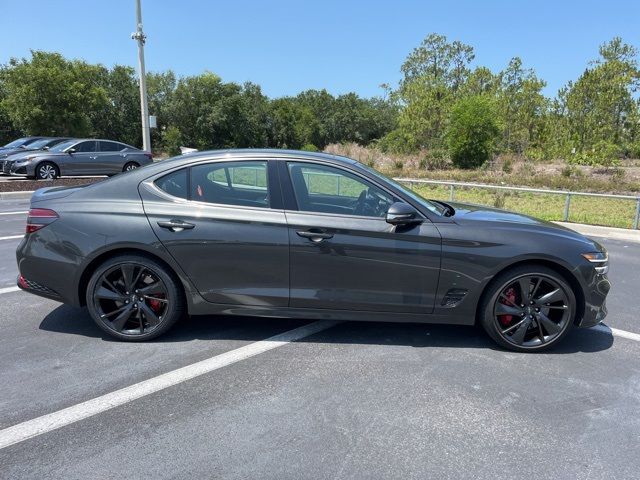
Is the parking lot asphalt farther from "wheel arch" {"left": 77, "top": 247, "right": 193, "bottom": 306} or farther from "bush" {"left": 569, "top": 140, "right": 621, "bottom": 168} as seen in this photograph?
"bush" {"left": 569, "top": 140, "right": 621, "bottom": 168}

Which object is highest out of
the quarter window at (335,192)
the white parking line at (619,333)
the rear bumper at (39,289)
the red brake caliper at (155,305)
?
the quarter window at (335,192)

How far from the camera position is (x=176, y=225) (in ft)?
12.8

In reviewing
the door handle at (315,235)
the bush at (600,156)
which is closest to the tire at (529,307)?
the door handle at (315,235)

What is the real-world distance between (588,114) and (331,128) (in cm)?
4991

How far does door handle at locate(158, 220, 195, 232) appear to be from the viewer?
12.8 feet

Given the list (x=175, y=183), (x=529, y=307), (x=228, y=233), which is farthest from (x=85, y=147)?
(x=529, y=307)

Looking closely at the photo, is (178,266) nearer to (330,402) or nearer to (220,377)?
(220,377)

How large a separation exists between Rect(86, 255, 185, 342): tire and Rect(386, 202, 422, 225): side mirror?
183 cm

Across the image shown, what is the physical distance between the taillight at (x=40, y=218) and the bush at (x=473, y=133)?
104 ft

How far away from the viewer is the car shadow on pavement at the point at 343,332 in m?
4.19

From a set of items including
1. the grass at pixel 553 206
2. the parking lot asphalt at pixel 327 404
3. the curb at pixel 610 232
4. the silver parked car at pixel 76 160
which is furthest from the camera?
the silver parked car at pixel 76 160

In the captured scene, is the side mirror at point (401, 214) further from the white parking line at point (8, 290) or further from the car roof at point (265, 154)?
the white parking line at point (8, 290)

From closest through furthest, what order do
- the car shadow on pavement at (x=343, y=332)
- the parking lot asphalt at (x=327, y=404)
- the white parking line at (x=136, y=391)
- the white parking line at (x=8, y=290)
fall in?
the parking lot asphalt at (x=327, y=404) → the white parking line at (x=136, y=391) → the car shadow on pavement at (x=343, y=332) → the white parking line at (x=8, y=290)

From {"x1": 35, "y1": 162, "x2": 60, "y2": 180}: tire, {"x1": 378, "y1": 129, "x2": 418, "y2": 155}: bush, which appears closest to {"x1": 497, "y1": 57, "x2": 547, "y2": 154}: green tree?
{"x1": 378, "y1": 129, "x2": 418, "y2": 155}: bush
